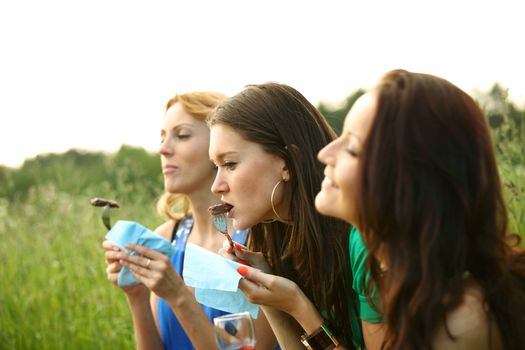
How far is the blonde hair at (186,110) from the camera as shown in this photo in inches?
145

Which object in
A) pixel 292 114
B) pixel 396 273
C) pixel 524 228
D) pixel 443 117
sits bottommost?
pixel 524 228

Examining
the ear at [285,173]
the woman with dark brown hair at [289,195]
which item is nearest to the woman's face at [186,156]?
the woman with dark brown hair at [289,195]

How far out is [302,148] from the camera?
110 inches

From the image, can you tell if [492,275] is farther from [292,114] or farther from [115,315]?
[115,315]

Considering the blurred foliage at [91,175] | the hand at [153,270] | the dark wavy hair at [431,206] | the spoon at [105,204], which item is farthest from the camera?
the blurred foliage at [91,175]

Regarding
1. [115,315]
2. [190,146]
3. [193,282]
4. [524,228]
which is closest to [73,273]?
[115,315]

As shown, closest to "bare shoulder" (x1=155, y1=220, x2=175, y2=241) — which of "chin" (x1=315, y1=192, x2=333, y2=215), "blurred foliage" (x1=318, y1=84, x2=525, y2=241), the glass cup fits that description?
"blurred foliage" (x1=318, y1=84, x2=525, y2=241)

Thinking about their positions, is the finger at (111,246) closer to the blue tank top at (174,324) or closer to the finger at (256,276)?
the blue tank top at (174,324)

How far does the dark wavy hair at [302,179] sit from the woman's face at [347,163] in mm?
665

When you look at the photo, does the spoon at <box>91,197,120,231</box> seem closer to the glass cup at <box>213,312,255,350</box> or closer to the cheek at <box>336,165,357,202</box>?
the glass cup at <box>213,312,255,350</box>

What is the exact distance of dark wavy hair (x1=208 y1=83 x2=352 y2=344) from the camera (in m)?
A: 2.74

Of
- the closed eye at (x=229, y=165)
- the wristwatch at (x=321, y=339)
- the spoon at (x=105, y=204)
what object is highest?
the spoon at (x=105, y=204)

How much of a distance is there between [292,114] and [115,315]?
2486 mm

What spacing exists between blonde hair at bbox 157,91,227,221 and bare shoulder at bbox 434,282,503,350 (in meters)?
1.84
